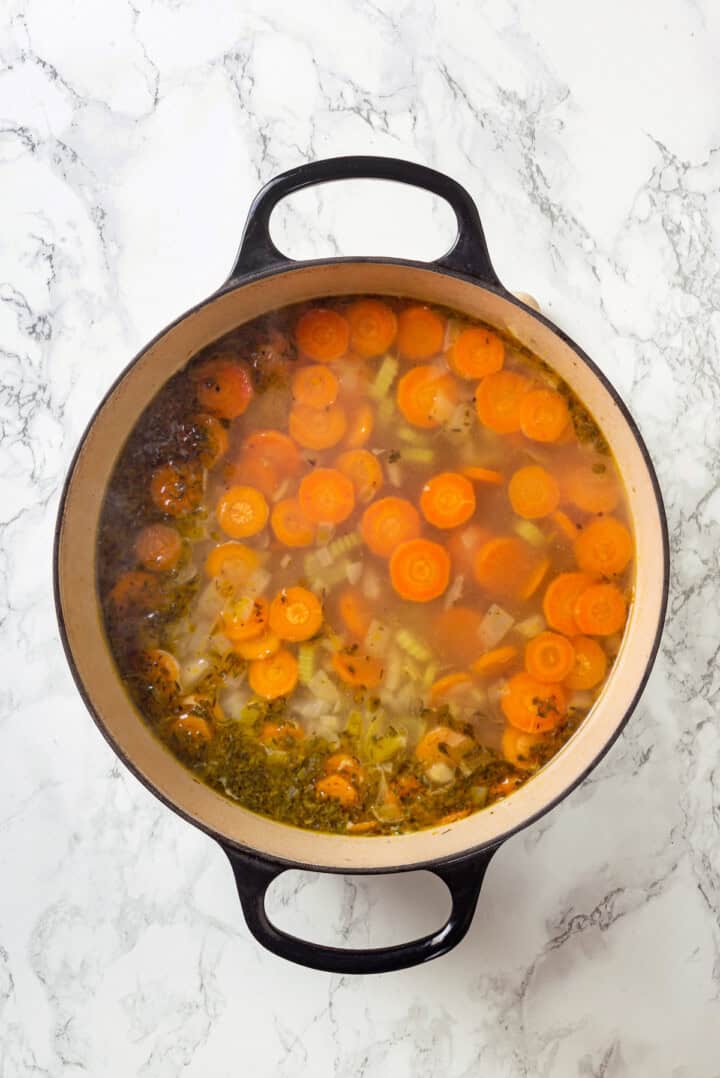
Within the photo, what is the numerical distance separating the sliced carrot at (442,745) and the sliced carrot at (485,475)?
1.16 ft

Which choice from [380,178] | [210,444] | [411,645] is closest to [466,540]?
[411,645]

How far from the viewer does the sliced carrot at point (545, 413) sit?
4.86ft

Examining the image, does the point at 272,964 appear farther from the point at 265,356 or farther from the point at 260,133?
the point at 260,133

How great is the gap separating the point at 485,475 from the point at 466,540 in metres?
0.09

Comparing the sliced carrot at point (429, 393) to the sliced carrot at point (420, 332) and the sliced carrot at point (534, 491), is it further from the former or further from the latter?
the sliced carrot at point (534, 491)

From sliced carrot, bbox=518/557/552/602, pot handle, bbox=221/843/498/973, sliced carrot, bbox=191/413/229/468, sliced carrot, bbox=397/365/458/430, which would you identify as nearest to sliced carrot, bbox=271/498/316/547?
sliced carrot, bbox=191/413/229/468

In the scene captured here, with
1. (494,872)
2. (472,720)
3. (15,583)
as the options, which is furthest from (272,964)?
(15,583)

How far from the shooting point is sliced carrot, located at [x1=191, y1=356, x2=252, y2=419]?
1495 mm

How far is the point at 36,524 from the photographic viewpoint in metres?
1.70

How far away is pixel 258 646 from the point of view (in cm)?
150

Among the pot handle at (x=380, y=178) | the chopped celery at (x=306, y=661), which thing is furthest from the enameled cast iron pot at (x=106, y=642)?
the chopped celery at (x=306, y=661)

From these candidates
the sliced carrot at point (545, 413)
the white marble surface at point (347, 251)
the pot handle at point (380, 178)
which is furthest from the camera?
the white marble surface at point (347, 251)

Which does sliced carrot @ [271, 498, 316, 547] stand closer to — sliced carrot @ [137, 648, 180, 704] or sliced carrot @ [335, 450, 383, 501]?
sliced carrot @ [335, 450, 383, 501]

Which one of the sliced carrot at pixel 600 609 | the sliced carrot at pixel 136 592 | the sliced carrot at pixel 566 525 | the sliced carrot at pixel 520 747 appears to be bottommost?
the sliced carrot at pixel 520 747
